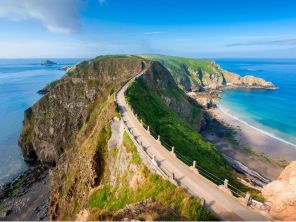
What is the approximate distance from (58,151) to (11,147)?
2053 cm

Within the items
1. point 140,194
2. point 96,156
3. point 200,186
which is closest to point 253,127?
point 96,156

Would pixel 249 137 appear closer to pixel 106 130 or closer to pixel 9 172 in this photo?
pixel 106 130

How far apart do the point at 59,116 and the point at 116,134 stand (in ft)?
163

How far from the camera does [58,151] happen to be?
83.4m

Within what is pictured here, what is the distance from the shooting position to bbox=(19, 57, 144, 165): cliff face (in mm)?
83688

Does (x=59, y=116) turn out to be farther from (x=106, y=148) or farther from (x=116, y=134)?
(x=106, y=148)

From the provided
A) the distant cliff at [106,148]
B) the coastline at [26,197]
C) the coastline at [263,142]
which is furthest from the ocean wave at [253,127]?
the coastline at [26,197]

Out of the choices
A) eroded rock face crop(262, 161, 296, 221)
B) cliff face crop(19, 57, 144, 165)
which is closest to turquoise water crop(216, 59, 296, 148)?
cliff face crop(19, 57, 144, 165)

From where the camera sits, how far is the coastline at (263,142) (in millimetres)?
81194

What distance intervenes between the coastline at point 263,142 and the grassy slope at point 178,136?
28908 millimetres

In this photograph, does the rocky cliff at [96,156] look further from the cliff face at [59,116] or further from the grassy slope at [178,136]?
the grassy slope at [178,136]

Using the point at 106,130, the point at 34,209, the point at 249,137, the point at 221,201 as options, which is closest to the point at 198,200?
the point at 221,201

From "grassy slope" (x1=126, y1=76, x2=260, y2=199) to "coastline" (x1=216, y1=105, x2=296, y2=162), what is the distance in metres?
28.9

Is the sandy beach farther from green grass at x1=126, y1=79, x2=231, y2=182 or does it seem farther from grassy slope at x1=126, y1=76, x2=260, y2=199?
green grass at x1=126, y1=79, x2=231, y2=182
